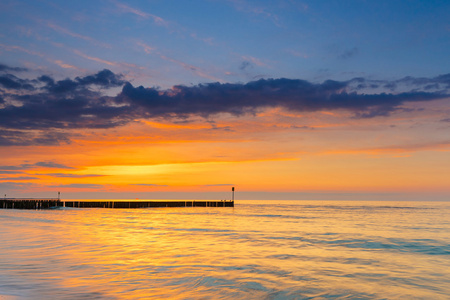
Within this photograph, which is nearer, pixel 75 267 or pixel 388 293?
pixel 388 293

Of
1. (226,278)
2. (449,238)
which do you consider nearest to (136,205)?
(449,238)

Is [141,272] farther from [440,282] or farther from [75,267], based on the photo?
[440,282]

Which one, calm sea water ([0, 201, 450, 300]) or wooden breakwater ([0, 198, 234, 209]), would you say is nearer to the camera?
calm sea water ([0, 201, 450, 300])

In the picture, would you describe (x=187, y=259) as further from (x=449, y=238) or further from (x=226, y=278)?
(x=449, y=238)

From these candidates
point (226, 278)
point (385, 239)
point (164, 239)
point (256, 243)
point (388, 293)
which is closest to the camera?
point (388, 293)

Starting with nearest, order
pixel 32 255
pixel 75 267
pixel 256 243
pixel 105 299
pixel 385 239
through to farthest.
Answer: pixel 105 299 < pixel 75 267 < pixel 32 255 < pixel 256 243 < pixel 385 239

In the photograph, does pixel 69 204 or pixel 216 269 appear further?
pixel 69 204

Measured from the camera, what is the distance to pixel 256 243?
2441cm

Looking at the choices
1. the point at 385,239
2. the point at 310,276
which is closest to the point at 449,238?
the point at 385,239

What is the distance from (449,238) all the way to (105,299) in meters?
29.8

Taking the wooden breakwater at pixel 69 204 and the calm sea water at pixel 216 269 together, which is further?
the wooden breakwater at pixel 69 204

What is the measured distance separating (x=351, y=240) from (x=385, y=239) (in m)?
3.28

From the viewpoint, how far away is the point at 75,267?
14.8 metres

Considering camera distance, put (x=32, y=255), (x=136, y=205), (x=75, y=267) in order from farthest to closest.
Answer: (x=136, y=205) < (x=32, y=255) < (x=75, y=267)
